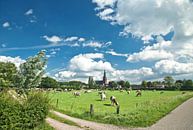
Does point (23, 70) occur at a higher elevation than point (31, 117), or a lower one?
higher

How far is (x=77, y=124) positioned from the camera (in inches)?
1053

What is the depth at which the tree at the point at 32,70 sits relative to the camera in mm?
72250

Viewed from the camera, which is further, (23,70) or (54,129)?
(23,70)

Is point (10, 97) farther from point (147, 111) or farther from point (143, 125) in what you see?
point (147, 111)

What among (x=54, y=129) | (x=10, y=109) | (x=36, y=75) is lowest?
(x=54, y=129)

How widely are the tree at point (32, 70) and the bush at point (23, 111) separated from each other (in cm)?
5006

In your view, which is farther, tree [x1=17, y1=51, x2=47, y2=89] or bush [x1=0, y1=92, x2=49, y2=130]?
tree [x1=17, y1=51, x2=47, y2=89]

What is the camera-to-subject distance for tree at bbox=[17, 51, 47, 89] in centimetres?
7225

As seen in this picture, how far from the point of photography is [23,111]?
67.6 feet

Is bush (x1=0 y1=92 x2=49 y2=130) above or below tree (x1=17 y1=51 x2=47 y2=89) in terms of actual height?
below

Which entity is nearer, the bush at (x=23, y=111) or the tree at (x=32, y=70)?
the bush at (x=23, y=111)

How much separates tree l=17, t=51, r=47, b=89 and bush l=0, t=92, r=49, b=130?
164 ft

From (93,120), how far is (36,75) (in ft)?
146

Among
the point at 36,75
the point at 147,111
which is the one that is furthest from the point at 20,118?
the point at 36,75
